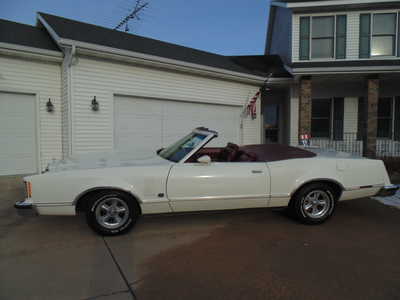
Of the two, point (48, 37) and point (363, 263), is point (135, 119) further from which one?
point (363, 263)

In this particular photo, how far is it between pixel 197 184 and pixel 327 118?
31.0ft

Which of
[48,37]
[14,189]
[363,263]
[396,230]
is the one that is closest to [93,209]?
[363,263]

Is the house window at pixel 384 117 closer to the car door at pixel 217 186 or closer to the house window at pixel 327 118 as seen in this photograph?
the house window at pixel 327 118

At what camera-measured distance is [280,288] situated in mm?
2396

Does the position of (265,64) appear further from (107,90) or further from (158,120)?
(107,90)

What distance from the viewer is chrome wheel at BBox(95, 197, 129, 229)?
11.1 ft

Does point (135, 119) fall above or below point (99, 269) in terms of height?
above

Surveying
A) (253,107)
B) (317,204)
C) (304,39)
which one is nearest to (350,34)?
(304,39)

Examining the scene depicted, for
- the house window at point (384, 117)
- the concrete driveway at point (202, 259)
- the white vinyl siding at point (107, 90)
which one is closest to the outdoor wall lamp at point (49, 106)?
the white vinyl siding at point (107, 90)

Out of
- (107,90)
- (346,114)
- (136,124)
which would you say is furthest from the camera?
(346,114)

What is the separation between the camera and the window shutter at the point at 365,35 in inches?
388

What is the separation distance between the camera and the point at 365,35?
9875mm

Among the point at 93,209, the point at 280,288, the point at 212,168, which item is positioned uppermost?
the point at 212,168

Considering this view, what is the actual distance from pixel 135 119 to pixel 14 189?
352 centimetres
